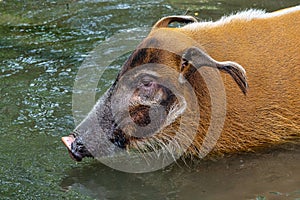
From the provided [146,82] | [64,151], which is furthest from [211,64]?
[64,151]

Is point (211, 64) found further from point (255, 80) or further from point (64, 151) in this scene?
point (64, 151)

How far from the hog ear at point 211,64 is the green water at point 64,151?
62cm

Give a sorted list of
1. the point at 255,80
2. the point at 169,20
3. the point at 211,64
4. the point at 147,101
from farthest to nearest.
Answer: the point at 169,20
the point at 255,80
the point at 147,101
the point at 211,64

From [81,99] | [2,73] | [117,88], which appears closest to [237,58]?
[117,88]

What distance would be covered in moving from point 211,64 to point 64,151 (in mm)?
1246

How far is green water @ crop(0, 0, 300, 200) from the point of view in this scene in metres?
3.82

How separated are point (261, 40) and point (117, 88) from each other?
41.3 inches

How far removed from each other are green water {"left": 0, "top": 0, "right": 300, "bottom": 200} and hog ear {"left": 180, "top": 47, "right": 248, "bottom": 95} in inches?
24.6

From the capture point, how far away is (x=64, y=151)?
14.1 ft

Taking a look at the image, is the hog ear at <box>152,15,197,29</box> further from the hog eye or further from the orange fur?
the hog eye

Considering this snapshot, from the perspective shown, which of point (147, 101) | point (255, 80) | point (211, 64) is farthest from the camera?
point (255, 80)

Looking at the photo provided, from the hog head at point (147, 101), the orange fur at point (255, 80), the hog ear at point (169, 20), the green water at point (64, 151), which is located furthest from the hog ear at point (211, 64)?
the green water at point (64, 151)

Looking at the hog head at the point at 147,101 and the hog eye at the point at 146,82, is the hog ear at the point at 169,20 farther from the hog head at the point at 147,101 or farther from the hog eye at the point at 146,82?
the hog eye at the point at 146,82

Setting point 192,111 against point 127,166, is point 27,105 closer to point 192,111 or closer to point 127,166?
point 127,166
